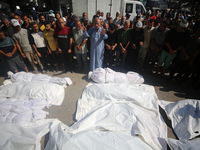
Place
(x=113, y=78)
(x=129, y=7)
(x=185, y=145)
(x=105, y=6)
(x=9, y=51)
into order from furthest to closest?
(x=105, y=6)
(x=129, y=7)
(x=9, y=51)
(x=113, y=78)
(x=185, y=145)

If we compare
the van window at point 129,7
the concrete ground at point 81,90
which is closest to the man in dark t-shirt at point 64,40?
the concrete ground at point 81,90

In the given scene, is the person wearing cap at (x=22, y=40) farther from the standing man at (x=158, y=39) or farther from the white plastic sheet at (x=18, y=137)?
the standing man at (x=158, y=39)

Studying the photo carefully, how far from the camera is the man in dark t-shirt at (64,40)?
10.6ft

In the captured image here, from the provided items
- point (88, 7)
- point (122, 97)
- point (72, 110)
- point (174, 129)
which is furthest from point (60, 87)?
point (88, 7)

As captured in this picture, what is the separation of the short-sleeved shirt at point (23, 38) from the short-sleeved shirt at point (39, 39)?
8.6 inches

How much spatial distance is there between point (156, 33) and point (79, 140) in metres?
3.56

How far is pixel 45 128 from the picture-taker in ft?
6.50

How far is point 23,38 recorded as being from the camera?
337 centimetres

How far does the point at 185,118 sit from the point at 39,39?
14.8 feet

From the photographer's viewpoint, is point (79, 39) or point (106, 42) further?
point (106, 42)

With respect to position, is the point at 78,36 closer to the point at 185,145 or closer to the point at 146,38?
the point at 146,38

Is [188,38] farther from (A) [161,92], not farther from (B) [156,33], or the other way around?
(A) [161,92]

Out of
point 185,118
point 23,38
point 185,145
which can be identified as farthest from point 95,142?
point 23,38

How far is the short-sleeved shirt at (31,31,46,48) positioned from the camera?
340 cm
